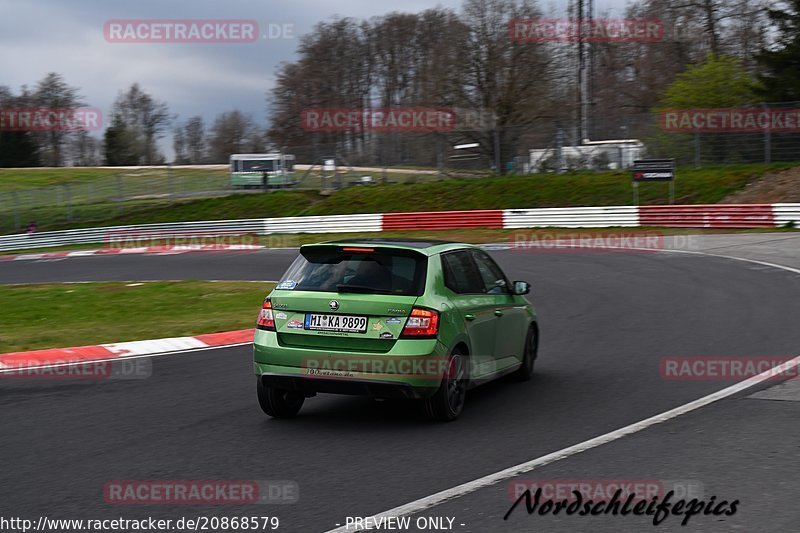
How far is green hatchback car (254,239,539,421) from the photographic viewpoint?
7.05m

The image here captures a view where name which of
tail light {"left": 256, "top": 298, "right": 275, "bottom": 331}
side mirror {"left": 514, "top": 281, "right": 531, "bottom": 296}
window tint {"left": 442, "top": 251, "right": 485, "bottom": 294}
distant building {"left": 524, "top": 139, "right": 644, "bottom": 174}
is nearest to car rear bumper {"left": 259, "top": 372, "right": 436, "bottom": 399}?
tail light {"left": 256, "top": 298, "right": 275, "bottom": 331}

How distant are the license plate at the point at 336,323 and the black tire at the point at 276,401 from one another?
67 cm

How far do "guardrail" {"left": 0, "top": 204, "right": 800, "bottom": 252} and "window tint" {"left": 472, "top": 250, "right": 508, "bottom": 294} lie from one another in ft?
85.0

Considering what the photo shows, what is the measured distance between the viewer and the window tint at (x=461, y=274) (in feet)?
25.3

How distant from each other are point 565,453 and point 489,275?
8.69ft

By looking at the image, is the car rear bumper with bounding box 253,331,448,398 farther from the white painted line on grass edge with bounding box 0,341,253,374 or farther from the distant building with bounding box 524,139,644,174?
the distant building with bounding box 524,139,644,174

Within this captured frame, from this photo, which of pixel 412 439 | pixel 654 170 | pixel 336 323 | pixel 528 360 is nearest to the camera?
pixel 412 439

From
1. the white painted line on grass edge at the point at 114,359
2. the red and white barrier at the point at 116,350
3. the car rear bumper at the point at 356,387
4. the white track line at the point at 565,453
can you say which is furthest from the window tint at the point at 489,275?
the red and white barrier at the point at 116,350

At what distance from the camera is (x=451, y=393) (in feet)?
24.3

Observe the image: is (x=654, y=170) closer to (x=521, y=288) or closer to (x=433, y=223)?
(x=433, y=223)

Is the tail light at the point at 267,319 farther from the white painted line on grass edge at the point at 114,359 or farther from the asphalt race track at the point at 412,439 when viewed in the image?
the white painted line on grass edge at the point at 114,359

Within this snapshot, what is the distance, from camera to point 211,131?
88562 millimetres

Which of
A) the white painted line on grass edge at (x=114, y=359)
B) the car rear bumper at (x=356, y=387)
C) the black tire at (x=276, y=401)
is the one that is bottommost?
the white painted line on grass edge at (x=114, y=359)

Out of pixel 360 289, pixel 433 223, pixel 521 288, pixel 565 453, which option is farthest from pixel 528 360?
pixel 433 223
